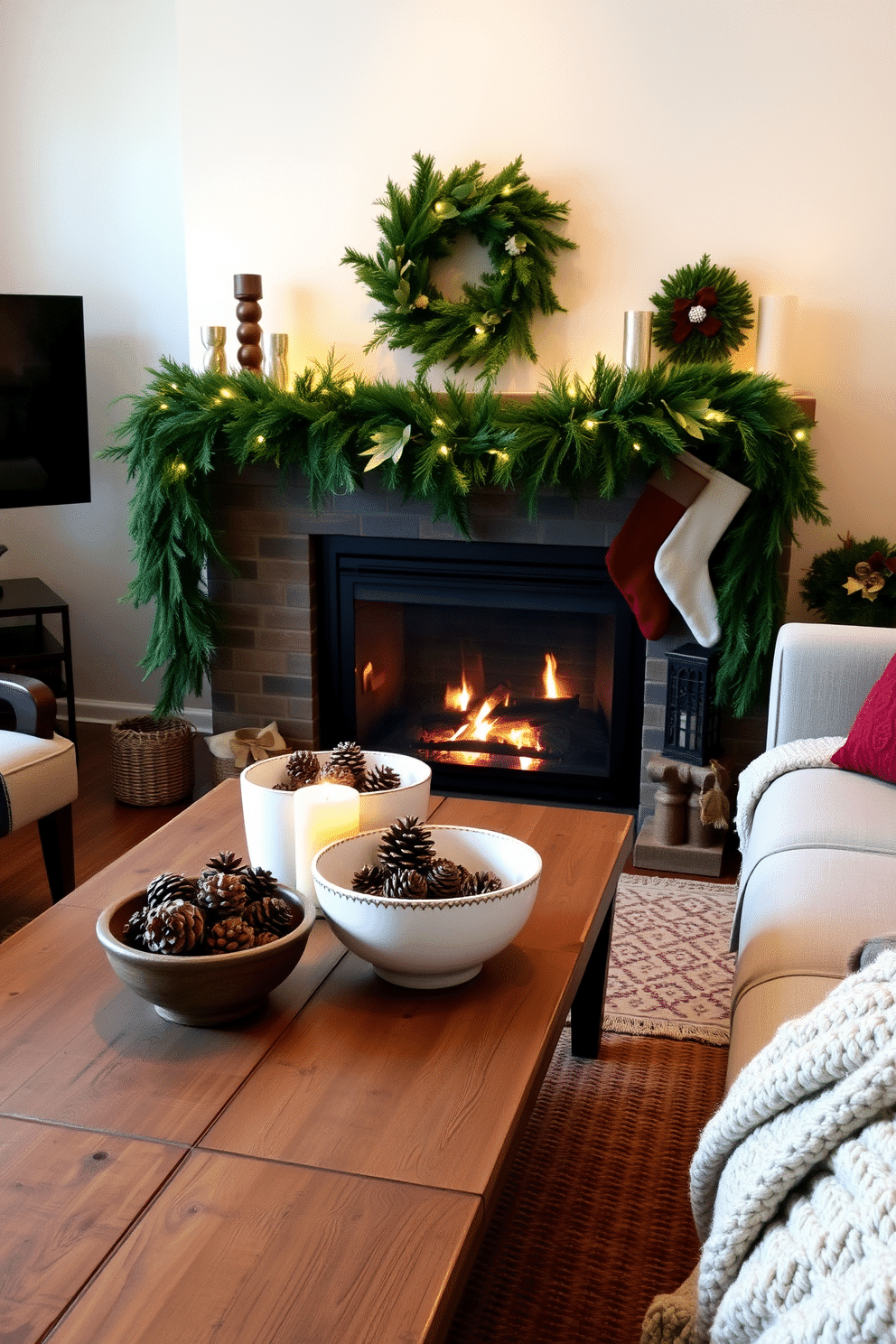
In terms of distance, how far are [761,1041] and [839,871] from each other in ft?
1.49

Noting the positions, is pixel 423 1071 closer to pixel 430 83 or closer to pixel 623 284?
pixel 623 284

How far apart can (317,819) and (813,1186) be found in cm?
75

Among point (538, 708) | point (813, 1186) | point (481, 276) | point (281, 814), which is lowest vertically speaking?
point (538, 708)

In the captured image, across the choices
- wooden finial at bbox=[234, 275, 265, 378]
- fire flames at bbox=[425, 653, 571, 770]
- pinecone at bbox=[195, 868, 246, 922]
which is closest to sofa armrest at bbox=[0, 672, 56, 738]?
wooden finial at bbox=[234, 275, 265, 378]

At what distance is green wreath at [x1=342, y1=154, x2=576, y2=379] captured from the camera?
2.96 meters

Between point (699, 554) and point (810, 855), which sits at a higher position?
point (699, 554)

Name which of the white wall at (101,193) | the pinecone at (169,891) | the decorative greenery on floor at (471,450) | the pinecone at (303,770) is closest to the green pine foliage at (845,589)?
the decorative greenery on floor at (471,450)

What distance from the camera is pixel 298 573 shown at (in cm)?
322

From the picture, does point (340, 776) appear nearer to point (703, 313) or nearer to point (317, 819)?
point (317, 819)

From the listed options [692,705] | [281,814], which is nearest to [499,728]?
[692,705]

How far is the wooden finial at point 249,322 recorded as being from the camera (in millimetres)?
3111

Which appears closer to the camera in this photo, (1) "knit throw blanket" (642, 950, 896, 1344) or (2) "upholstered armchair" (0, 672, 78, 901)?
(1) "knit throw blanket" (642, 950, 896, 1344)

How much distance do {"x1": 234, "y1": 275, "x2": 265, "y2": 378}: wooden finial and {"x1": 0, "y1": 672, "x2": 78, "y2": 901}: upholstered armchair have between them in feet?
3.60

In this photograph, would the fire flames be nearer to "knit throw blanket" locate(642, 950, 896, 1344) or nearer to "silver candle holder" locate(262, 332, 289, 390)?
"silver candle holder" locate(262, 332, 289, 390)
